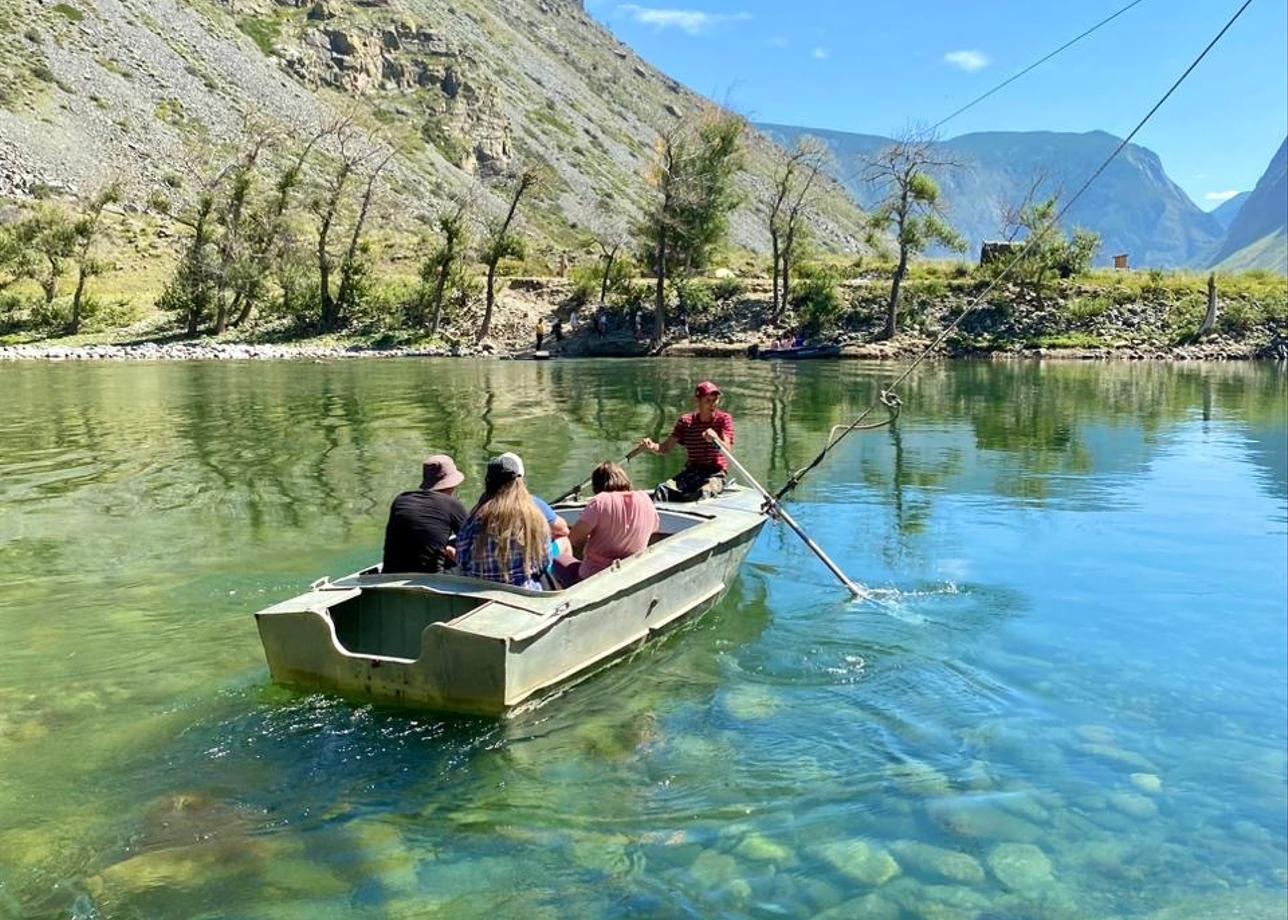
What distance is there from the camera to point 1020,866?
521 cm

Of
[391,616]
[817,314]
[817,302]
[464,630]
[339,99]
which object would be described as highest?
[339,99]

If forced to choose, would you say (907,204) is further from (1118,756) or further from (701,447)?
(1118,756)

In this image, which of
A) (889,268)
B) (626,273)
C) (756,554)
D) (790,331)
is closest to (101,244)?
(626,273)

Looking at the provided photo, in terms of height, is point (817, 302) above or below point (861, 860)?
above

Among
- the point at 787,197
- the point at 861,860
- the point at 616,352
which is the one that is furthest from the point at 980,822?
the point at 787,197

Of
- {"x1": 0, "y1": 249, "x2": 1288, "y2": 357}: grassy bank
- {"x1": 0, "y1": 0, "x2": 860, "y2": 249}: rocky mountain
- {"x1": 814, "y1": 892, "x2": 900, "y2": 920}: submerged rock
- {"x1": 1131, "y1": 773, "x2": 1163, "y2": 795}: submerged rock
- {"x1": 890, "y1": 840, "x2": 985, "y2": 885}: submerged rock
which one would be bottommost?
{"x1": 814, "y1": 892, "x2": 900, "y2": 920}: submerged rock

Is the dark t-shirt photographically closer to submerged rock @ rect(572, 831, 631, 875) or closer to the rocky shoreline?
submerged rock @ rect(572, 831, 631, 875)

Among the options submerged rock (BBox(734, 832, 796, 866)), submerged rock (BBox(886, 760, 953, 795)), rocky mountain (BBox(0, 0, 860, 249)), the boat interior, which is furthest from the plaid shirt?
rocky mountain (BBox(0, 0, 860, 249))

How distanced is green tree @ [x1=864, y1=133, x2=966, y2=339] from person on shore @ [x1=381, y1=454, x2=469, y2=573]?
45191 millimetres

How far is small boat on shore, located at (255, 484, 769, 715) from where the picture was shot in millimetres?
6270

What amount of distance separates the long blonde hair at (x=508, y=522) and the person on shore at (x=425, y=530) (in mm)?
504

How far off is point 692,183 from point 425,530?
153 ft

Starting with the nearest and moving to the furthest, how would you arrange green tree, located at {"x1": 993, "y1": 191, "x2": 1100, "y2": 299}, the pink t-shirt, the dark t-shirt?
the dark t-shirt, the pink t-shirt, green tree, located at {"x1": 993, "y1": 191, "x2": 1100, "y2": 299}

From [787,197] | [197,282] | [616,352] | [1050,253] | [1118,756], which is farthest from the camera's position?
[787,197]
